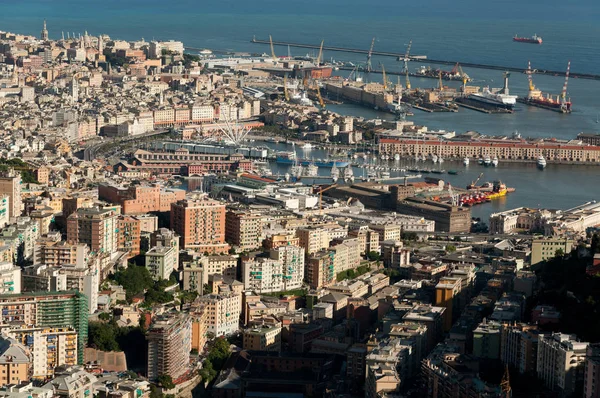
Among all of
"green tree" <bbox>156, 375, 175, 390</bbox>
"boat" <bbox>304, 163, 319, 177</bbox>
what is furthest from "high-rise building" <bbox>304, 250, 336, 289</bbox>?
"boat" <bbox>304, 163, 319, 177</bbox>

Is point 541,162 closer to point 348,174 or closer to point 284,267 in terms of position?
point 348,174

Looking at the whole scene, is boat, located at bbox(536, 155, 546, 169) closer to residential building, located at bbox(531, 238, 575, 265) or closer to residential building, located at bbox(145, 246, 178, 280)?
residential building, located at bbox(531, 238, 575, 265)

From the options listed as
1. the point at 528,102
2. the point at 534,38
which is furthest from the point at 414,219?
the point at 534,38

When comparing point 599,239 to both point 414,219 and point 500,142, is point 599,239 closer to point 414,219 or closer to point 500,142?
point 414,219

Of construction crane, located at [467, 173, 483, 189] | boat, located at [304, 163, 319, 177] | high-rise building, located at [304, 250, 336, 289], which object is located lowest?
high-rise building, located at [304, 250, 336, 289]

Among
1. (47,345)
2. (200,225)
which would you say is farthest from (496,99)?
(47,345)

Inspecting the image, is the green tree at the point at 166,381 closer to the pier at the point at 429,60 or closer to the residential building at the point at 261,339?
the residential building at the point at 261,339

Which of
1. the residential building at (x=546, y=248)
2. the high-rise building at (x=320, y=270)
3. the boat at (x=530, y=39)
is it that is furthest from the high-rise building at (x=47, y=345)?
the boat at (x=530, y=39)
